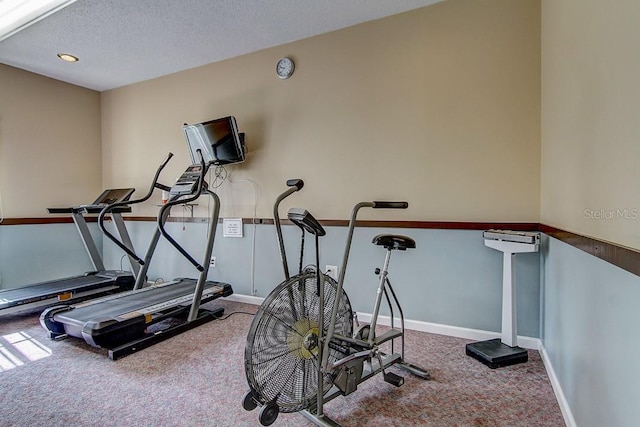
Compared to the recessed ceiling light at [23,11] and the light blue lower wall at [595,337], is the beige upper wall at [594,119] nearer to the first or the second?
the light blue lower wall at [595,337]

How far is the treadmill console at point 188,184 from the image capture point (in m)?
2.91

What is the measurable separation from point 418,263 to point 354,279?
22.7 inches

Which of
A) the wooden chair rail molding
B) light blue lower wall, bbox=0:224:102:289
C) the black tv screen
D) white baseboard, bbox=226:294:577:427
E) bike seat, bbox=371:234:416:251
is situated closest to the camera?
the wooden chair rail molding

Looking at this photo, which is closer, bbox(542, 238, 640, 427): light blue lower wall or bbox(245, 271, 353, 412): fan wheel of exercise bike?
bbox(542, 238, 640, 427): light blue lower wall

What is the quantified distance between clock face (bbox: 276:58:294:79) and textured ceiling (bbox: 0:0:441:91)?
176mm

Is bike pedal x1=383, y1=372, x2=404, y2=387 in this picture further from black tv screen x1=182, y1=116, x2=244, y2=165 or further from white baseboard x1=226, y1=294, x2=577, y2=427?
black tv screen x1=182, y1=116, x2=244, y2=165

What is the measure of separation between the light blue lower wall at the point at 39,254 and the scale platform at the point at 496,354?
4.46 metres

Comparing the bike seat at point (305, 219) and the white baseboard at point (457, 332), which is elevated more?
the bike seat at point (305, 219)

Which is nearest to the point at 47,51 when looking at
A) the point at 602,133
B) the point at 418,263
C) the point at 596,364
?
the point at 418,263

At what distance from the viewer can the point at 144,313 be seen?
8.20ft

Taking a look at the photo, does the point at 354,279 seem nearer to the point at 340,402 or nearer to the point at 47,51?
the point at 340,402

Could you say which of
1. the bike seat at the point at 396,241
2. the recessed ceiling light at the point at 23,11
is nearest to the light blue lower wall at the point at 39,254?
the recessed ceiling light at the point at 23,11

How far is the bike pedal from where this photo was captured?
182 cm

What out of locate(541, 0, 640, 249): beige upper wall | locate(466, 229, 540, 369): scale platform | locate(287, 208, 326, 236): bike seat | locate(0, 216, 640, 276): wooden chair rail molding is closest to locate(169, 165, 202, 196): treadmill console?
locate(0, 216, 640, 276): wooden chair rail molding
